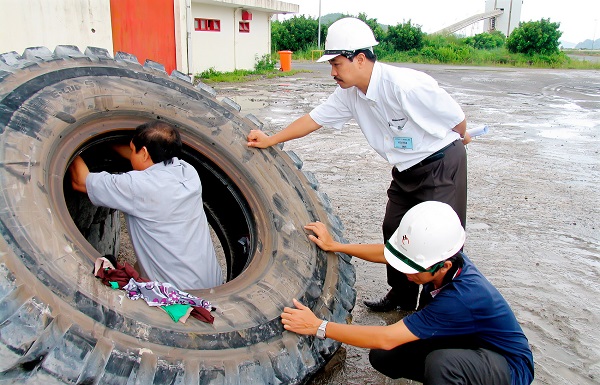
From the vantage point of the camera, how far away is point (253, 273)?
8.68ft

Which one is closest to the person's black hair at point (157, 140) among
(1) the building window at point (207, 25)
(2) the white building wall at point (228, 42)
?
(2) the white building wall at point (228, 42)

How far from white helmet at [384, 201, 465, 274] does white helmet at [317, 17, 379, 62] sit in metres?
0.95

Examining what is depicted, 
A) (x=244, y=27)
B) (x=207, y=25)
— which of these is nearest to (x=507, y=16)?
(x=244, y=27)

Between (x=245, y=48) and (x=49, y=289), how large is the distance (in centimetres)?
2023

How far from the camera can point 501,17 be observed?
54562mm

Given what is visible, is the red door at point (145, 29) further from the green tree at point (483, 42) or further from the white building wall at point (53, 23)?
the green tree at point (483, 42)

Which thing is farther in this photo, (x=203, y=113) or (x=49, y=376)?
(x=203, y=113)

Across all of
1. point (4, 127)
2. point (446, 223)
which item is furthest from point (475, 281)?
point (4, 127)

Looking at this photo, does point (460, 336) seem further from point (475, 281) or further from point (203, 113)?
point (203, 113)

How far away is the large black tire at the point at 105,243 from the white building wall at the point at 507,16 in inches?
2227

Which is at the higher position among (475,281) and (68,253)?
(68,253)

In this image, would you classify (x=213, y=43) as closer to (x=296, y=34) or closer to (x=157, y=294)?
(x=157, y=294)

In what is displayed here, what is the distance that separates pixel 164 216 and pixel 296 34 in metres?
40.8

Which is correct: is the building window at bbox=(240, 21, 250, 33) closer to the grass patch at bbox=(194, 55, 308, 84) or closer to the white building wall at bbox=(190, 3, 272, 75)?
the white building wall at bbox=(190, 3, 272, 75)
